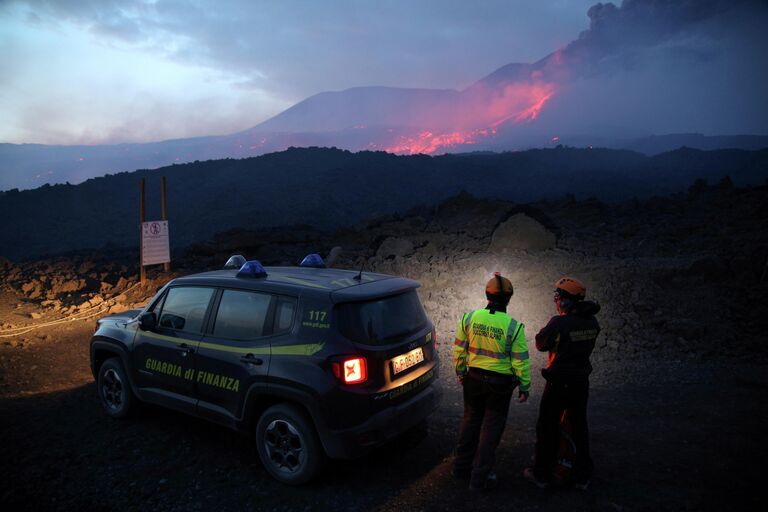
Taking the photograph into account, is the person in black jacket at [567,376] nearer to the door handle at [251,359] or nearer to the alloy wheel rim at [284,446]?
the alloy wheel rim at [284,446]

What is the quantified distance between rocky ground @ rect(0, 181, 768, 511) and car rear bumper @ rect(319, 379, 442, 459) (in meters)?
0.50

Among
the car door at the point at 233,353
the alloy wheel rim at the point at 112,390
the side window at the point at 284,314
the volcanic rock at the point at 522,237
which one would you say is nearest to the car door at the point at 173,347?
the car door at the point at 233,353

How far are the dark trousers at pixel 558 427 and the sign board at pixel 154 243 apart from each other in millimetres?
10622

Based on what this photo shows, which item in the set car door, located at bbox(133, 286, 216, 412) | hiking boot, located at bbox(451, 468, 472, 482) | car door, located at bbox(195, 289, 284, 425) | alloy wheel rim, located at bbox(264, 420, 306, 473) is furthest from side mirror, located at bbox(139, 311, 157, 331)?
hiking boot, located at bbox(451, 468, 472, 482)

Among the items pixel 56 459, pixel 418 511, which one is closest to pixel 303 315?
pixel 418 511

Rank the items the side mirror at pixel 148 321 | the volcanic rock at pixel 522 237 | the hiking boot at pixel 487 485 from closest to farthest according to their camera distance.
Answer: the hiking boot at pixel 487 485 < the side mirror at pixel 148 321 < the volcanic rock at pixel 522 237

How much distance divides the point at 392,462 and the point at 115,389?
3.40 metres

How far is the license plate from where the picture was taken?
392cm

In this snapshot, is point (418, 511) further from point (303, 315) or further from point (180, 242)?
point (180, 242)

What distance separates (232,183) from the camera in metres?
44.3

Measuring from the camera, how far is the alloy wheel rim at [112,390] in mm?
5387

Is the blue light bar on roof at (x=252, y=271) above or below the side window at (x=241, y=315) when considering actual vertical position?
above

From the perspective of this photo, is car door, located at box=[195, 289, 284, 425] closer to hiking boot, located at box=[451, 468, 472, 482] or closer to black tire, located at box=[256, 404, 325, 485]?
black tire, located at box=[256, 404, 325, 485]

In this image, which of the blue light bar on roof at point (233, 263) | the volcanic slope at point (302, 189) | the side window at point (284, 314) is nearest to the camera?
the side window at point (284, 314)
